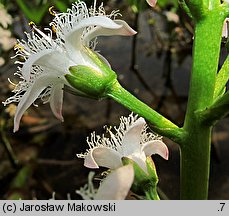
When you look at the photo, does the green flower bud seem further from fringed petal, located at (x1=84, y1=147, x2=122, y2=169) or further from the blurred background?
the blurred background

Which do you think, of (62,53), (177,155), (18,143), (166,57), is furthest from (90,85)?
(166,57)

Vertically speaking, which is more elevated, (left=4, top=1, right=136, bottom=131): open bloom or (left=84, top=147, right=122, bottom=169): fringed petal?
(left=4, top=1, right=136, bottom=131): open bloom

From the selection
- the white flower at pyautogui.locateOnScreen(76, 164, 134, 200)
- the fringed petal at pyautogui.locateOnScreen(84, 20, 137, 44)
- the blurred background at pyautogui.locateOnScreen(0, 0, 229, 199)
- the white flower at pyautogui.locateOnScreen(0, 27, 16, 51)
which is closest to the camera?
the white flower at pyautogui.locateOnScreen(76, 164, 134, 200)

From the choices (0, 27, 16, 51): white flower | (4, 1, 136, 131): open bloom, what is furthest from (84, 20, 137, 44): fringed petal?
(0, 27, 16, 51): white flower

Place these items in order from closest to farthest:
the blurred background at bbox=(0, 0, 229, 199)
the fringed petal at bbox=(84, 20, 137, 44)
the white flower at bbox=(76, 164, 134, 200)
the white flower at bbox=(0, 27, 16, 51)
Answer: the white flower at bbox=(76, 164, 134, 200) < the fringed petal at bbox=(84, 20, 137, 44) < the white flower at bbox=(0, 27, 16, 51) < the blurred background at bbox=(0, 0, 229, 199)

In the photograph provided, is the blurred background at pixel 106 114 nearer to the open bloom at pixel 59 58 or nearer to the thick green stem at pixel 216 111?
the open bloom at pixel 59 58

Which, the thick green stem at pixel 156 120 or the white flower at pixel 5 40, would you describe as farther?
the white flower at pixel 5 40

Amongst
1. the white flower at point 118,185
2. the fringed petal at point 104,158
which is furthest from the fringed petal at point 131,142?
the white flower at point 118,185

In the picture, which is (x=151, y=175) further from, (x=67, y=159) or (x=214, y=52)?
(x=67, y=159)
